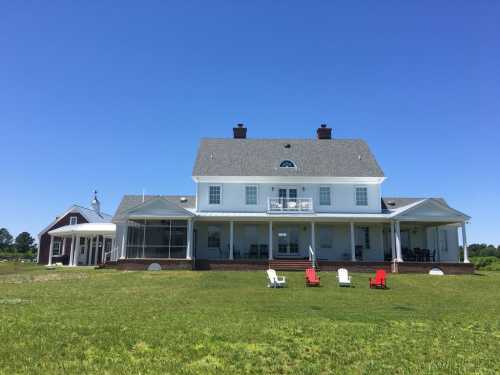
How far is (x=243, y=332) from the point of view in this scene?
8.05 m

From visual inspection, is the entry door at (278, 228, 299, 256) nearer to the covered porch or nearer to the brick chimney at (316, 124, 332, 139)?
the brick chimney at (316, 124, 332, 139)

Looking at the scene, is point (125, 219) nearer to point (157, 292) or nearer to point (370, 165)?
point (157, 292)

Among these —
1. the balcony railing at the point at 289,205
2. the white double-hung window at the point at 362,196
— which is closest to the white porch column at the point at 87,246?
the balcony railing at the point at 289,205

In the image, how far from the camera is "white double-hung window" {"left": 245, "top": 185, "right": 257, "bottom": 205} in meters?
27.4

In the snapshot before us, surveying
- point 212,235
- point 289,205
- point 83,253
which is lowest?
point 83,253

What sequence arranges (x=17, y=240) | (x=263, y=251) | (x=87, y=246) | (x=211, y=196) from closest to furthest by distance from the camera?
(x=263, y=251)
(x=211, y=196)
(x=87, y=246)
(x=17, y=240)

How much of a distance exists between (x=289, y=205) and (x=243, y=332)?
19.1 m

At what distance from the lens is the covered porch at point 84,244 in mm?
32375

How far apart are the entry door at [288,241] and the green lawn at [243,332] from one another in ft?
40.4

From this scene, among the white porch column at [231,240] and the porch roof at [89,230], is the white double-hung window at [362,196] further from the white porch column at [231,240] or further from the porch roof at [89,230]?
the porch roof at [89,230]

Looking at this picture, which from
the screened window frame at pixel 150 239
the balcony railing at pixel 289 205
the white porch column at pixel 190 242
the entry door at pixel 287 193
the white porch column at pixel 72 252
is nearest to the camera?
the white porch column at pixel 190 242

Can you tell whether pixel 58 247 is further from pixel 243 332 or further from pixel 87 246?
pixel 243 332

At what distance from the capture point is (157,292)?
14.5 m

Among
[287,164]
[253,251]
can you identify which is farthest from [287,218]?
[287,164]
